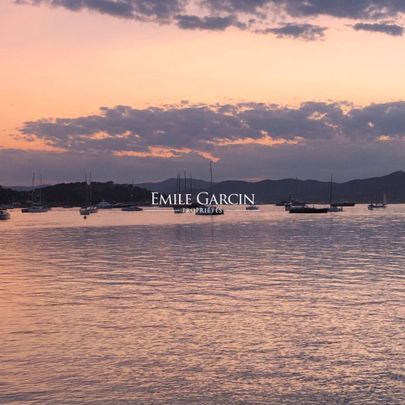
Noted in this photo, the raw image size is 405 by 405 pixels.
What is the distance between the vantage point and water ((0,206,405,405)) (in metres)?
14.8

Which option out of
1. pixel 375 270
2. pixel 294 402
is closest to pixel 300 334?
pixel 294 402

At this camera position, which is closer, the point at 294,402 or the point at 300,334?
the point at 294,402

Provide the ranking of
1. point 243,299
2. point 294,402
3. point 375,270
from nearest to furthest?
1. point 294,402
2. point 243,299
3. point 375,270

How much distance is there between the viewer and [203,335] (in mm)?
20484

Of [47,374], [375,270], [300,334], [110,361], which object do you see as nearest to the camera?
[47,374]

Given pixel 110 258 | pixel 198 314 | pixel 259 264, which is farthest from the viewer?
pixel 110 258

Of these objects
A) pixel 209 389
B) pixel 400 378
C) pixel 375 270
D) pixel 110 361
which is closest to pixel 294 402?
pixel 209 389

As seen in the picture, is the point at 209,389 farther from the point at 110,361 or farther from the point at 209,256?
the point at 209,256

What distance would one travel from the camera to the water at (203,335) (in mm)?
14781

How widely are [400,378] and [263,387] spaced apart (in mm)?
3736

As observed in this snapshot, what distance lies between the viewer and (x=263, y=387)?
14.9m

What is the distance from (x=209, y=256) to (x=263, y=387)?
118 feet

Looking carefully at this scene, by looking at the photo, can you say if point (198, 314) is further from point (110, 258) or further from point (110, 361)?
point (110, 258)

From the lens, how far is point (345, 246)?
202 ft
